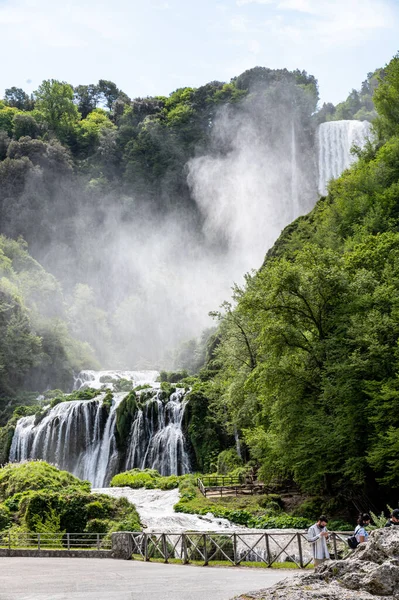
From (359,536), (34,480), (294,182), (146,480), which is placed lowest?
(359,536)

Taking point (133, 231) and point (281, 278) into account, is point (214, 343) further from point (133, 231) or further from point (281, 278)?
point (133, 231)

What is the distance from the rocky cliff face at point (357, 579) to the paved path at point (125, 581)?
299 centimetres

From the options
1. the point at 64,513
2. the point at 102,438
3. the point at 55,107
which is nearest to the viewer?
the point at 64,513

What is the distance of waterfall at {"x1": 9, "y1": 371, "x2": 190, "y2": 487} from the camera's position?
51.9m

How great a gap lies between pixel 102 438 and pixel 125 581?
1673 inches

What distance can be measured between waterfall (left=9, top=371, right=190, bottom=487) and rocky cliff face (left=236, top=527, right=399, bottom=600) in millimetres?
43996

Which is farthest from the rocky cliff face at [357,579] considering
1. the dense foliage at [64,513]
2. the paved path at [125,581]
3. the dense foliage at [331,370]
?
the dense foliage at [64,513]

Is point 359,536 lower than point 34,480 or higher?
lower

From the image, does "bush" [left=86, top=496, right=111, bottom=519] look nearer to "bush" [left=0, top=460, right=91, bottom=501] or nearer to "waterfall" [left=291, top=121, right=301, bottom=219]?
"bush" [left=0, top=460, right=91, bottom=501]

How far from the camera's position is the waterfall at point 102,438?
51.9 metres

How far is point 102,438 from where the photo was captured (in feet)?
180

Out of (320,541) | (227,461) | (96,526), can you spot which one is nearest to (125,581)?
(320,541)

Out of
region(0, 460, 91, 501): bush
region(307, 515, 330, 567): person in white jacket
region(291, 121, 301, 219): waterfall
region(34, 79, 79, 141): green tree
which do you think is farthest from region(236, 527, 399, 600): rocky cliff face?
region(34, 79, 79, 141): green tree

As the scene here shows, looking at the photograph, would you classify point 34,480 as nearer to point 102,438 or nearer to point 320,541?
point 320,541
